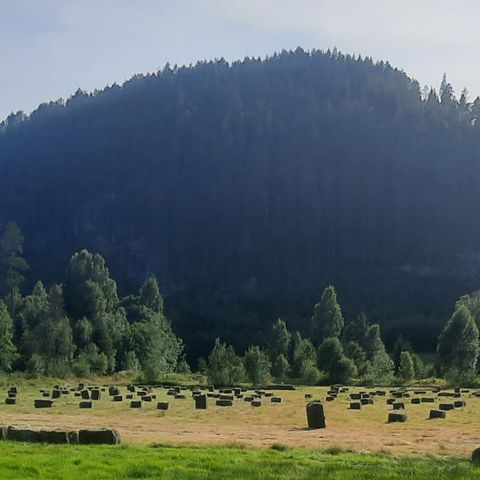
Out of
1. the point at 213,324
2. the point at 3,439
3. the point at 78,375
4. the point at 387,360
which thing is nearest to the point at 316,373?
the point at 387,360

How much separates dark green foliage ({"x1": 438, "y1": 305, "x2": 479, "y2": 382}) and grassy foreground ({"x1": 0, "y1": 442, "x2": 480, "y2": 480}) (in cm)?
6454

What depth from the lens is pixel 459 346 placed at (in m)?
82.8

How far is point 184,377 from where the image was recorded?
91.0 meters

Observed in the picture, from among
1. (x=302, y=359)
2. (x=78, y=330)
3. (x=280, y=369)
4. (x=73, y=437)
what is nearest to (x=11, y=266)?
(x=78, y=330)

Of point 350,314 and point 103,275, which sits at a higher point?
point 103,275

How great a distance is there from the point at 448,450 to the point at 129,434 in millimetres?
11099

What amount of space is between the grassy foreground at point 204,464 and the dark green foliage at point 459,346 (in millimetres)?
64542

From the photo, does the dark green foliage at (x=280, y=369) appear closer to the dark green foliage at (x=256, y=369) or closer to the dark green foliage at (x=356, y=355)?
the dark green foliage at (x=356, y=355)

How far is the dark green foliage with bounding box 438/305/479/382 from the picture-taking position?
82.1m

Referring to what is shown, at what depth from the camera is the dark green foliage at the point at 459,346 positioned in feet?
269

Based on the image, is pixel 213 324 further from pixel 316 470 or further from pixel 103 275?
pixel 316 470

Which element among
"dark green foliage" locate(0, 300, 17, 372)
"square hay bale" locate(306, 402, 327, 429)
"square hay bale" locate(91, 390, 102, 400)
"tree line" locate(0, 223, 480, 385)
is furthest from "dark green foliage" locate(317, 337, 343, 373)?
"square hay bale" locate(306, 402, 327, 429)

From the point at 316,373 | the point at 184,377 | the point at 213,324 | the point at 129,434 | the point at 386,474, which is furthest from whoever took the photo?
the point at 213,324

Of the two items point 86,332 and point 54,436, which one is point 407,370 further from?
point 54,436
